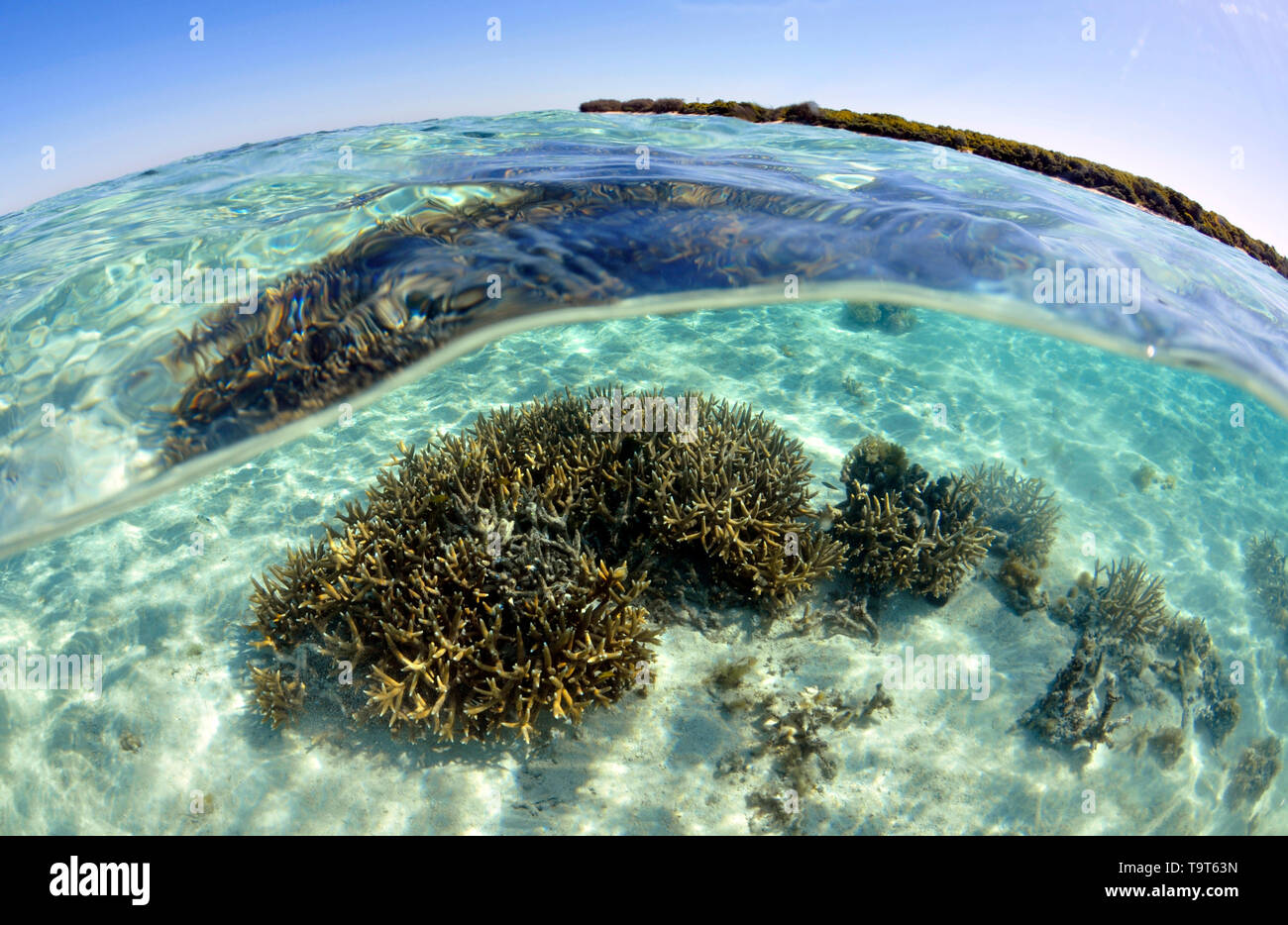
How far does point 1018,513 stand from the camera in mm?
6660

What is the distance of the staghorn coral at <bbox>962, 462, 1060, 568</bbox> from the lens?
6.42m

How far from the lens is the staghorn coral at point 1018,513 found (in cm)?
642

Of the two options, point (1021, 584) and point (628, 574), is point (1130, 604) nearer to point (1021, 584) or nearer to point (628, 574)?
point (1021, 584)

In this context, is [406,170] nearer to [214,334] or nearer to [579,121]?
[214,334]

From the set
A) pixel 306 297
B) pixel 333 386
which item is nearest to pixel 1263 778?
pixel 333 386

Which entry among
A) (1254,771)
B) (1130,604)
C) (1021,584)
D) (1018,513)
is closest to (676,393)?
(1018,513)

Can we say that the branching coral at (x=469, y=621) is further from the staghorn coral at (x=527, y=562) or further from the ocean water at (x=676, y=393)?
the ocean water at (x=676, y=393)

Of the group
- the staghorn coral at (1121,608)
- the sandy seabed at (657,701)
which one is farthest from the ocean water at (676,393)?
the staghorn coral at (1121,608)

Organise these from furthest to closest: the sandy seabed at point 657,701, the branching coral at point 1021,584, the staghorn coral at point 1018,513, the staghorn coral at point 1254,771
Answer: the staghorn coral at point 1018,513 < the branching coral at point 1021,584 < the staghorn coral at point 1254,771 < the sandy seabed at point 657,701

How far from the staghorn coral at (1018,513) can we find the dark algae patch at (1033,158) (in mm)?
9709

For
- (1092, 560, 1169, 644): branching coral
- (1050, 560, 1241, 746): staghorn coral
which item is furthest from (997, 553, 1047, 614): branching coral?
(1092, 560, 1169, 644): branching coral

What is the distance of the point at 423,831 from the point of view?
13.1 ft

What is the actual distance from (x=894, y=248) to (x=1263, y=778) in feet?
23.6

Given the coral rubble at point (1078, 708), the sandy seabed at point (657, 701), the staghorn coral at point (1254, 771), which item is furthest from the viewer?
the staghorn coral at point (1254, 771)
